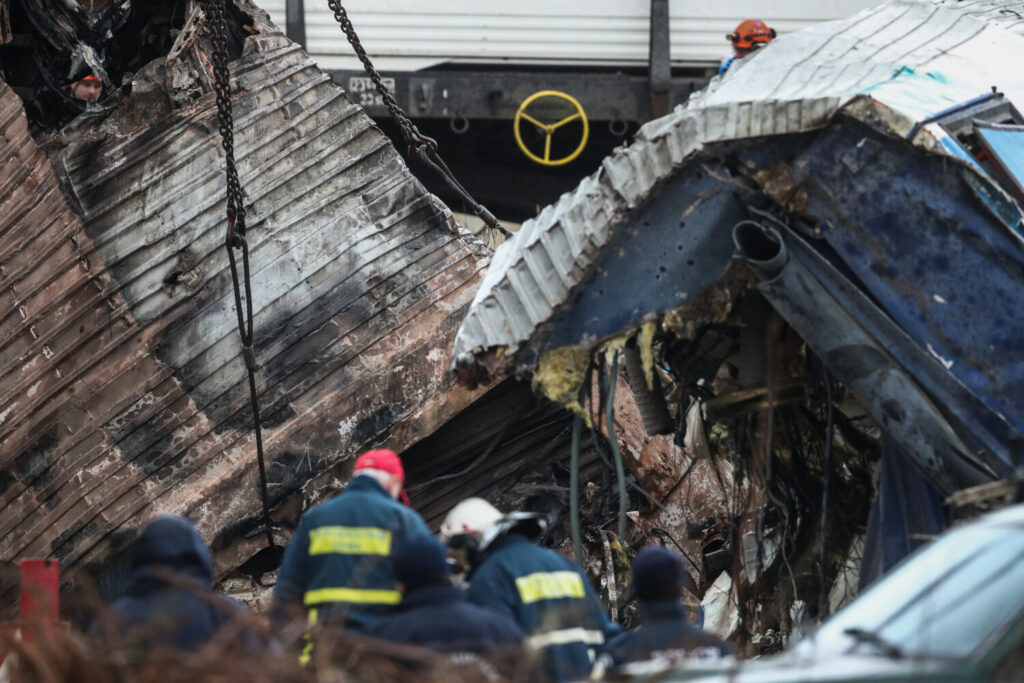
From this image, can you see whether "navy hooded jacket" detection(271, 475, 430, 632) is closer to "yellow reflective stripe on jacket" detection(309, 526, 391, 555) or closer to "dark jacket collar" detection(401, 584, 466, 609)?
"yellow reflective stripe on jacket" detection(309, 526, 391, 555)

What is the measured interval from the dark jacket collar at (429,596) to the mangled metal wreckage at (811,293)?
218 cm

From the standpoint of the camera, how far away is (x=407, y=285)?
8523 millimetres

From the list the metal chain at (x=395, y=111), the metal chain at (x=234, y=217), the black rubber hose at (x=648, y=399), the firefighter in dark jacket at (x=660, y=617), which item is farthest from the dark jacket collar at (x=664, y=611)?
the metal chain at (x=395, y=111)

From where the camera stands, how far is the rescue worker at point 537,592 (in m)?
4.73

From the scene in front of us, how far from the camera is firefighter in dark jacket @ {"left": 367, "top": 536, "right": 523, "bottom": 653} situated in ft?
12.8

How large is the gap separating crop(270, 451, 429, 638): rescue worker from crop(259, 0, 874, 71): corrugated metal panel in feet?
30.9

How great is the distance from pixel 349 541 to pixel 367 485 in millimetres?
278

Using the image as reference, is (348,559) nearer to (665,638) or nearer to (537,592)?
(537,592)

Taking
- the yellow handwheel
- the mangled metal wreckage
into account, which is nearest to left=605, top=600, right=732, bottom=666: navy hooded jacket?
the mangled metal wreckage

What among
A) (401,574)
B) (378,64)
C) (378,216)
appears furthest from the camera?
(378,64)

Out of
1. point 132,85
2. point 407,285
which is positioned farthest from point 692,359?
point 132,85

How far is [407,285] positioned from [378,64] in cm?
584

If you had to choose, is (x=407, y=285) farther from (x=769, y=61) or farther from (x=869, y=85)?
(x=869, y=85)

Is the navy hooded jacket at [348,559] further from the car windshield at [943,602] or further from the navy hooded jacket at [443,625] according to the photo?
the car windshield at [943,602]
